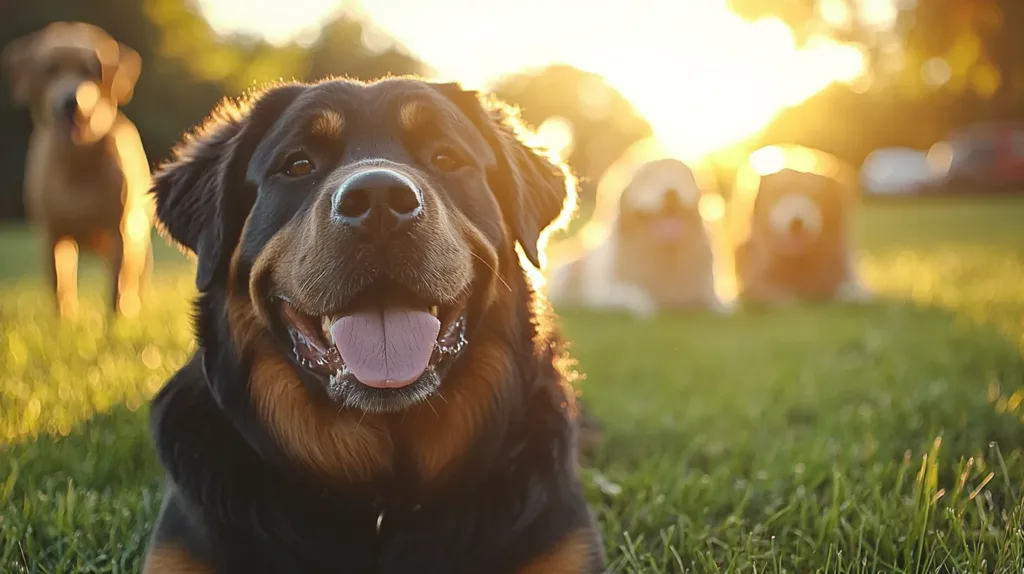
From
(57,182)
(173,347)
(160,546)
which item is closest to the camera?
(160,546)

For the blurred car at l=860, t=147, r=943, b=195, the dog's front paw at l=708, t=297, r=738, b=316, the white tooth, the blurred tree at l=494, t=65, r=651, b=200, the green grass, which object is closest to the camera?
the white tooth

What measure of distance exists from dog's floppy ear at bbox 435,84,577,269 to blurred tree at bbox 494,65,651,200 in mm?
9176

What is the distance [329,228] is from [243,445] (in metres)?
0.69

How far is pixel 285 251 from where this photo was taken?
2393 mm

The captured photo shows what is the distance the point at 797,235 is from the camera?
332 inches

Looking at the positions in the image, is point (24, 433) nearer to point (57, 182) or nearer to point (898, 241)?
point (57, 182)

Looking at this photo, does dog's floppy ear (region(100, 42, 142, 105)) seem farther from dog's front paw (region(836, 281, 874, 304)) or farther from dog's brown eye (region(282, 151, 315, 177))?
dog's front paw (region(836, 281, 874, 304))

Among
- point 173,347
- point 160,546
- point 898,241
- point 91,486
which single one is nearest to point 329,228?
point 160,546

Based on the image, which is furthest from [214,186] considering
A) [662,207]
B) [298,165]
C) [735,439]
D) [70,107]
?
[662,207]

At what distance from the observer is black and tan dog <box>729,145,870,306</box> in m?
8.48

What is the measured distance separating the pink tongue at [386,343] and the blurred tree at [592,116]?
32.8ft

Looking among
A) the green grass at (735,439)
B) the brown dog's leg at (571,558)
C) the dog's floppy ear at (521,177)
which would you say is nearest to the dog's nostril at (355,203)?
the dog's floppy ear at (521,177)

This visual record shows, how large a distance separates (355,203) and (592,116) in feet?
49.0

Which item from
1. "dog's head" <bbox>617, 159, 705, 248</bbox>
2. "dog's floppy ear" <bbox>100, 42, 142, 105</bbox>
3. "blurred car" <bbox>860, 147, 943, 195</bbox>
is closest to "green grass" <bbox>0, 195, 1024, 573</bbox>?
"dog's head" <bbox>617, 159, 705, 248</bbox>
